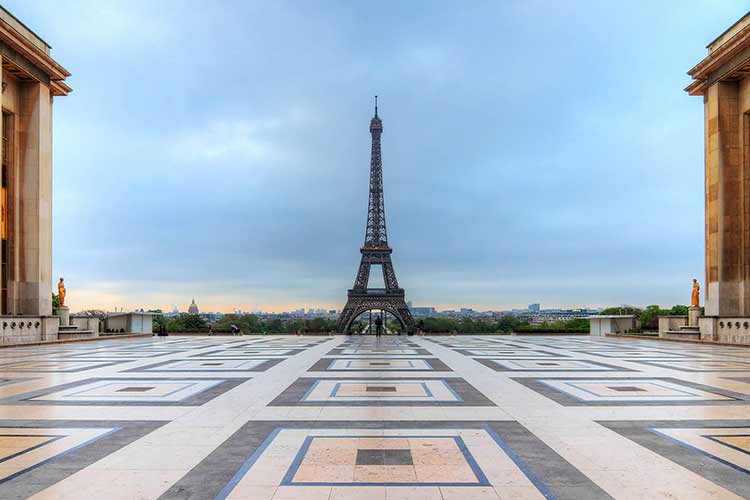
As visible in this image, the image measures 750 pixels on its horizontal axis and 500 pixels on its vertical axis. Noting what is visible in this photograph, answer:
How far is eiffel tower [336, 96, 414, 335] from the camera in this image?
68875 mm

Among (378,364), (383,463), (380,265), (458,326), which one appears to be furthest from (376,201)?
(383,463)

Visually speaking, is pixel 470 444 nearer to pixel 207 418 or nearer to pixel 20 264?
pixel 207 418

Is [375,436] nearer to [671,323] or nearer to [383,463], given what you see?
[383,463]

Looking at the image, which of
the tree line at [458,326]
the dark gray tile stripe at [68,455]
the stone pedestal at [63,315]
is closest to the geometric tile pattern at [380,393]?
the dark gray tile stripe at [68,455]

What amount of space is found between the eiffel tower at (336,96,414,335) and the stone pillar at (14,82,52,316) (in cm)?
4081

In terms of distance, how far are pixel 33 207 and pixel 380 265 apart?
53.6m

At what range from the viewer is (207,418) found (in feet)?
23.2

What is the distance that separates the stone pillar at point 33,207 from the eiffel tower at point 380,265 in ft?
134

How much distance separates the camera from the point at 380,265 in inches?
3076

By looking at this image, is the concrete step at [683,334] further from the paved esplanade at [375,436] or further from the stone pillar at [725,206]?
the paved esplanade at [375,436]

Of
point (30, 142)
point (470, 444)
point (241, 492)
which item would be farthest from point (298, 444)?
point (30, 142)

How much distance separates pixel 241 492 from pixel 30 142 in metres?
30.8

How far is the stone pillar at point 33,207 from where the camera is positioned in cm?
2777

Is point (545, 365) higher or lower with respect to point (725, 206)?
lower
